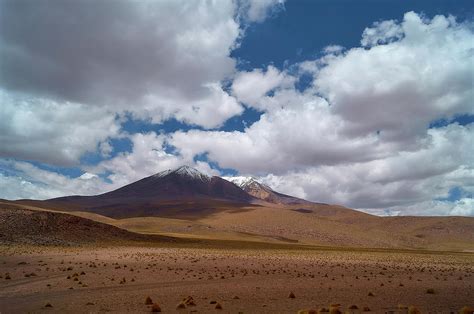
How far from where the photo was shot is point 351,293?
1884 centimetres

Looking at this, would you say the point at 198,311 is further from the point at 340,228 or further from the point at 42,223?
the point at 340,228

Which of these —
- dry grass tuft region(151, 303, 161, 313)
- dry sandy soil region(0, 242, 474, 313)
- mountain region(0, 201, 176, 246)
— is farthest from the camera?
mountain region(0, 201, 176, 246)

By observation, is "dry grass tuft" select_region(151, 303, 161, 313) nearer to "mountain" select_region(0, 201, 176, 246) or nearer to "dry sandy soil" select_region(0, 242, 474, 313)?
"dry sandy soil" select_region(0, 242, 474, 313)

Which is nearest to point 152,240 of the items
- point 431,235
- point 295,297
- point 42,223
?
A: point 42,223

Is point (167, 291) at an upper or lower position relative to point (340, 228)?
lower

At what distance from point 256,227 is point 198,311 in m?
124

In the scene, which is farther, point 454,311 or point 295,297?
point 295,297

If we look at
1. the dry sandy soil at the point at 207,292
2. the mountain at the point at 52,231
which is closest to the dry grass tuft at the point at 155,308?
the dry sandy soil at the point at 207,292

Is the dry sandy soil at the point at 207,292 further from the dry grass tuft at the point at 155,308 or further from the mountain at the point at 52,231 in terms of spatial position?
the mountain at the point at 52,231

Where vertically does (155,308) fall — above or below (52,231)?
below

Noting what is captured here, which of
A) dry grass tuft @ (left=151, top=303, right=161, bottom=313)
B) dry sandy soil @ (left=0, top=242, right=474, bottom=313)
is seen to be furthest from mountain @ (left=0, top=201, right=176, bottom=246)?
dry grass tuft @ (left=151, top=303, right=161, bottom=313)

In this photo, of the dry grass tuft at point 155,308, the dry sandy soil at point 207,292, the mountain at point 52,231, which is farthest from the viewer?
the mountain at point 52,231

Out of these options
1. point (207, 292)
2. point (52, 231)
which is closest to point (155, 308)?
point (207, 292)

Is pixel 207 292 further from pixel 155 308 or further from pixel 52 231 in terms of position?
pixel 52 231
